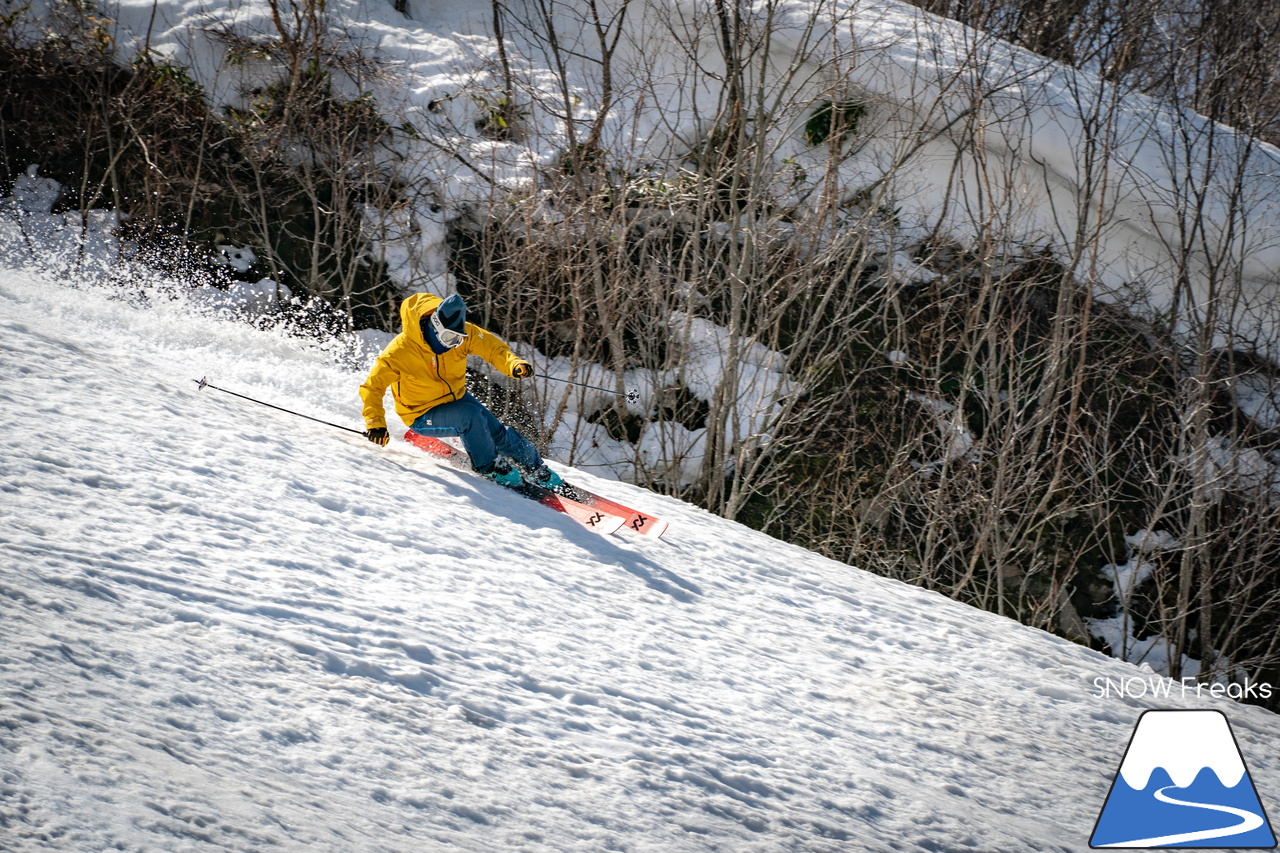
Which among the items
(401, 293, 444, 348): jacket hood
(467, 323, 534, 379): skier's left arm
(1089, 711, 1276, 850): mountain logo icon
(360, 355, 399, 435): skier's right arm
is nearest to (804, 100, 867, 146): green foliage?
(467, 323, 534, 379): skier's left arm

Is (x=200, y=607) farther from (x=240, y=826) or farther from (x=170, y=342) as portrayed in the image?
(x=170, y=342)

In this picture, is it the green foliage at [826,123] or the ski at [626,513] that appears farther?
the green foliage at [826,123]

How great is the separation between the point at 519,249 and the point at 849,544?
602cm

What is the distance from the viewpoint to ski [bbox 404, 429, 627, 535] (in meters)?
5.30

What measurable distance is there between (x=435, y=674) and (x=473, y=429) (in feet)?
9.02

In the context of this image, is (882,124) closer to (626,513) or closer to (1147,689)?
(626,513)

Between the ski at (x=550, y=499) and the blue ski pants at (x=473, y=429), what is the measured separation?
20 centimetres

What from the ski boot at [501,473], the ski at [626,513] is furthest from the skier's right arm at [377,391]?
the ski at [626,513]

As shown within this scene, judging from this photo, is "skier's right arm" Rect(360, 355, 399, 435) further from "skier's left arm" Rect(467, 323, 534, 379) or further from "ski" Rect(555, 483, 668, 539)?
"ski" Rect(555, 483, 668, 539)

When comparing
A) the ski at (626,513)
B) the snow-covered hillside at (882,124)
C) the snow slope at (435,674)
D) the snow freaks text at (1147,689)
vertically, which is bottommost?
the snow slope at (435,674)

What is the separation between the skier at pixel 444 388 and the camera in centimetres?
539

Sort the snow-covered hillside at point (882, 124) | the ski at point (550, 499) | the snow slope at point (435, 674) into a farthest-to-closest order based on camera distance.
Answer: the snow-covered hillside at point (882, 124) → the ski at point (550, 499) → the snow slope at point (435, 674)

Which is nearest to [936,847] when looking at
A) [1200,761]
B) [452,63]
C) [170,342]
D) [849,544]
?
[1200,761]

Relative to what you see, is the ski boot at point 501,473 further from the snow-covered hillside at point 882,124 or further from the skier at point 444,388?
the snow-covered hillside at point 882,124
